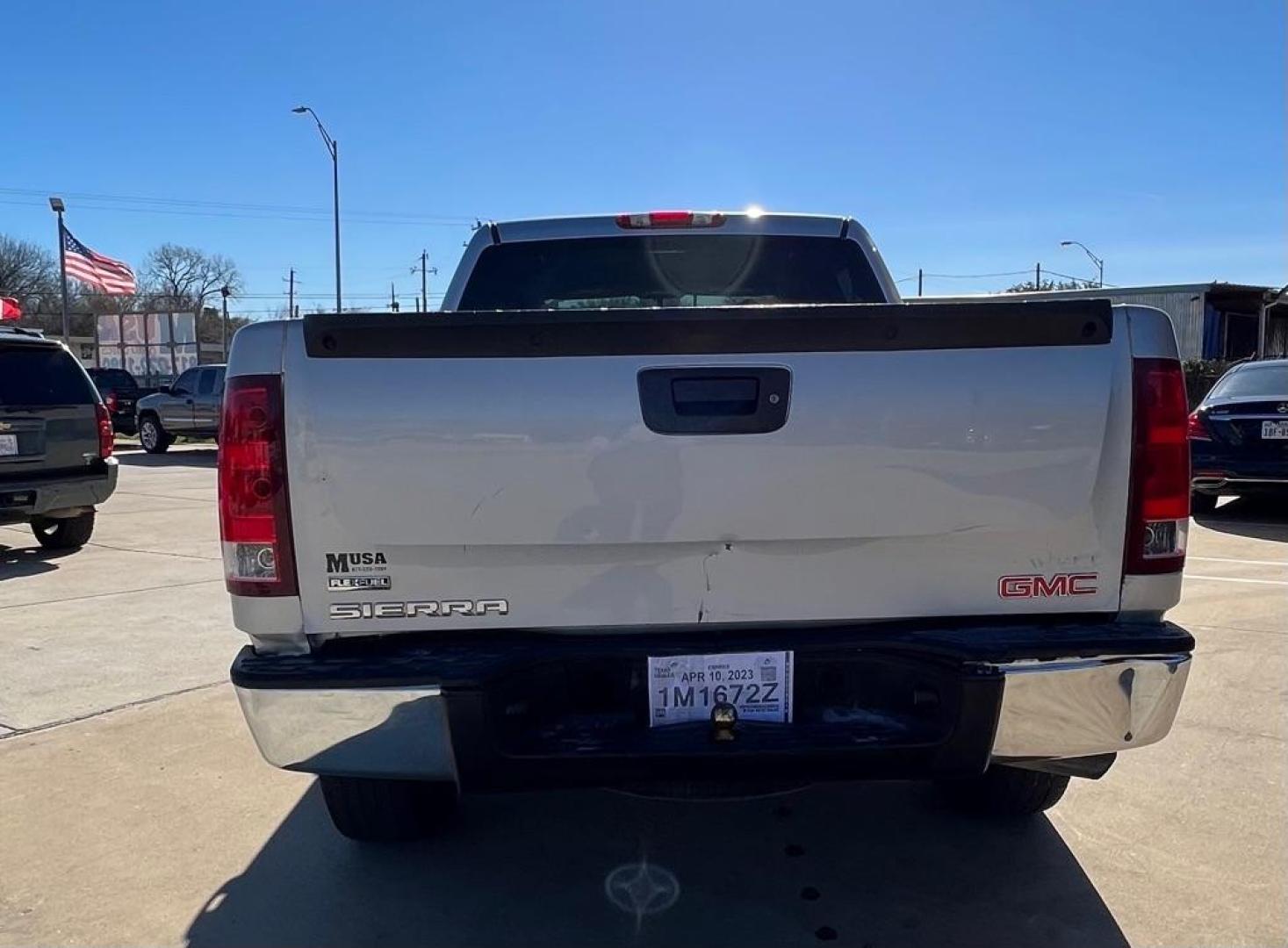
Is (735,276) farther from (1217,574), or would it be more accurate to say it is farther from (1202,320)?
(1202,320)

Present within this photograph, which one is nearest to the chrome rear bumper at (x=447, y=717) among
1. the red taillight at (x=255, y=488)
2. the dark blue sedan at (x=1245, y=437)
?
the red taillight at (x=255, y=488)

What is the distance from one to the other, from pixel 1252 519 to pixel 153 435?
2036 centimetres

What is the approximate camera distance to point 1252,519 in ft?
34.1

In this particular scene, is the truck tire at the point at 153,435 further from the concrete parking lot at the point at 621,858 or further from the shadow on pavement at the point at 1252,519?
the shadow on pavement at the point at 1252,519

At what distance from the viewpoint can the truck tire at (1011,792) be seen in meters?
3.19

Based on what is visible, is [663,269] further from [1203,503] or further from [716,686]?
[1203,503]

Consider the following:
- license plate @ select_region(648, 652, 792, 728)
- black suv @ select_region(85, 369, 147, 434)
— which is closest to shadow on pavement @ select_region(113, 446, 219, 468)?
Answer: black suv @ select_region(85, 369, 147, 434)

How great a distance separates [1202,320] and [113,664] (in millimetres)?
32471

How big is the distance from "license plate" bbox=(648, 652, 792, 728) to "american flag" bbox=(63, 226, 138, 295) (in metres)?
36.1

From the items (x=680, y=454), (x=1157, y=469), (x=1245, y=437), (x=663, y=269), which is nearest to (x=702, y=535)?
Answer: (x=680, y=454)

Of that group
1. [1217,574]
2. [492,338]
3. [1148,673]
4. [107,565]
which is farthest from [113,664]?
[1217,574]

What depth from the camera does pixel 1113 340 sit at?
2424mm

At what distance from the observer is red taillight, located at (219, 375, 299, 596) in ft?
7.76

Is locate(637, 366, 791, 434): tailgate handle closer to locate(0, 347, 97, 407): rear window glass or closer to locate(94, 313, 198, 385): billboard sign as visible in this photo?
locate(0, 347, 97, 407): rear window glass
